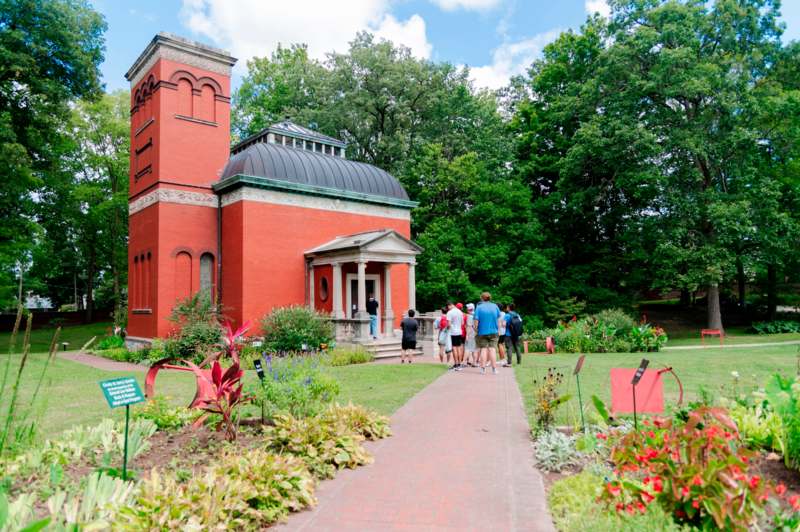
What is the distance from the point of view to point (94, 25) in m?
22.9

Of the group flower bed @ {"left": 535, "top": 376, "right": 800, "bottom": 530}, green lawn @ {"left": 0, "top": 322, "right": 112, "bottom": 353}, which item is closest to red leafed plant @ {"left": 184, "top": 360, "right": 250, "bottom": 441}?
flower bed @ {"left": 535, "top": 376, "right": 800, "bottom": 530}

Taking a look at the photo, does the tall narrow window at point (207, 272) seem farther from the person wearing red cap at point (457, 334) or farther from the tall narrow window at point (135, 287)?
the person wearing red cap at point (457, 334)

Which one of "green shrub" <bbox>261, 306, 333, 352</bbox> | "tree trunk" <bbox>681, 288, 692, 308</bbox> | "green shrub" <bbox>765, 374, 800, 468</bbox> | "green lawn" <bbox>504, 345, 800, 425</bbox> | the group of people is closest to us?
"green shrub" <bbox>765, 374, 800, 468</bbox>

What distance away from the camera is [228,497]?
412 centimetres

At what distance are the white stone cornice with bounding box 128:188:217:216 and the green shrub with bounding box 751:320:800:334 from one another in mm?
28235

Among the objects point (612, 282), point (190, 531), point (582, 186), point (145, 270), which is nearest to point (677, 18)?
point (582, 186)

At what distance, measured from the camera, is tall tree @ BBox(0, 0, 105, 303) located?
1952cm

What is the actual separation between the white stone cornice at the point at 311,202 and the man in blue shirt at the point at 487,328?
36.6 ft

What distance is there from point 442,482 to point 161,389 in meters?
8.14

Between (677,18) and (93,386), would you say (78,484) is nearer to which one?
(93,386)

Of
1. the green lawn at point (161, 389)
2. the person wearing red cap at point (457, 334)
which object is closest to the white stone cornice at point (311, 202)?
the green lawn at point (161, 389)

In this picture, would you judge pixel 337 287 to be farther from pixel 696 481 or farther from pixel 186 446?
pixel 696 481

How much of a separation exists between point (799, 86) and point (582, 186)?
11.2 metres

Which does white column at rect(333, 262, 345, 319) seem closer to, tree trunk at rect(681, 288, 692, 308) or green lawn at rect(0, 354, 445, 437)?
green lawn at rect(0, 354, 445, 437)
